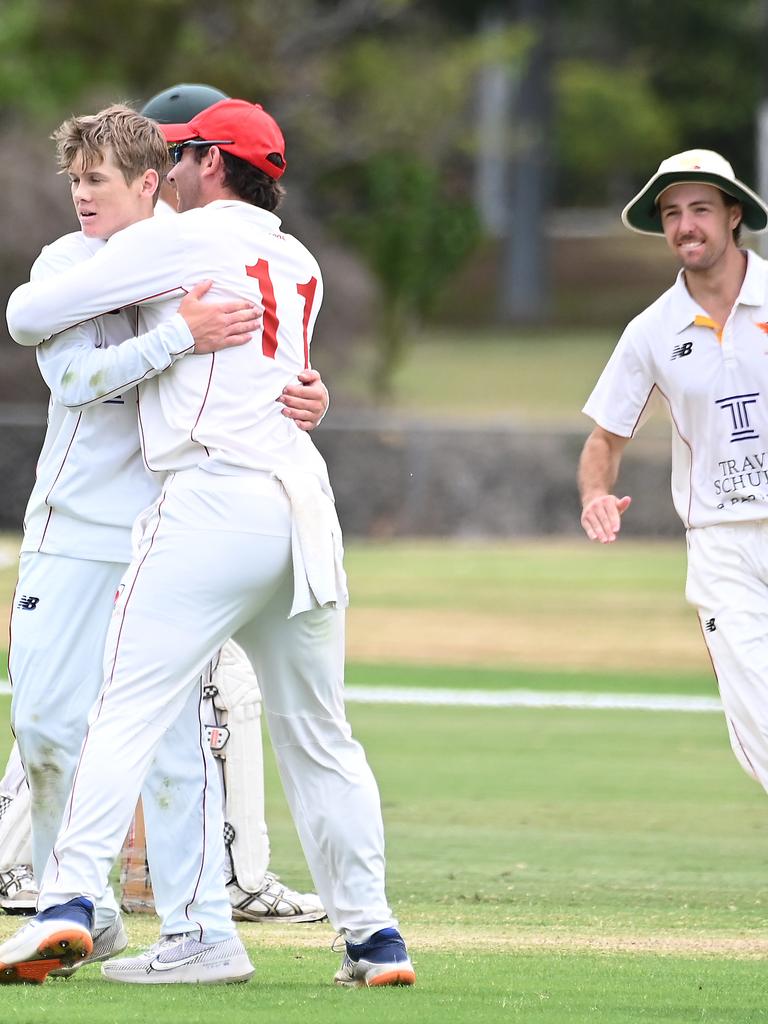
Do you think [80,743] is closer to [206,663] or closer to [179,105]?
[206,663]

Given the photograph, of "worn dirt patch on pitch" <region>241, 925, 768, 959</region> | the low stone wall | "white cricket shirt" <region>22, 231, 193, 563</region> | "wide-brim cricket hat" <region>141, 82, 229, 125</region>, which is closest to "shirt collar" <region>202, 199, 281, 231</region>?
"white cricket shirt" <region>22, 231, 193, 563</region>

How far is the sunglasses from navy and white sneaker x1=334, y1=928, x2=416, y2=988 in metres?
2.07

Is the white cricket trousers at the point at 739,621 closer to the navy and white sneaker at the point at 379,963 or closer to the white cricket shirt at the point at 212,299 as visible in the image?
the navy and white sneaker at the point at 379,963

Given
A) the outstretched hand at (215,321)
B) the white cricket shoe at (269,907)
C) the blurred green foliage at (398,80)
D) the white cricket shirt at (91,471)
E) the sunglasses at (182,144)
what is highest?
the blurred green foliage at (398,80)

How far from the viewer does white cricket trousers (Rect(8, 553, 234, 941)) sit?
505 centimetres

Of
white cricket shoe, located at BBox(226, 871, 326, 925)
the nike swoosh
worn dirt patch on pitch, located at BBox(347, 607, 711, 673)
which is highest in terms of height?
worn dirt patch on pitch, located at BBox(347, 607, 711, 673)

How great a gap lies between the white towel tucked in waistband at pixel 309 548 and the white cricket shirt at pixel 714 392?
1.48 meters

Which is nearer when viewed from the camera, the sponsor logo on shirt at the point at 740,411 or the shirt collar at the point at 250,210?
the shirt collar at the point at 250,210

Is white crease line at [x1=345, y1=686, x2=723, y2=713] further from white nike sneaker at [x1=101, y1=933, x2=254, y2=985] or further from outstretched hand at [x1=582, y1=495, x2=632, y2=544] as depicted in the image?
white nike sneaker at [x1=101, y1=933, x2=254, y2=985]

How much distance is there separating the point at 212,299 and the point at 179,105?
62.1 inches

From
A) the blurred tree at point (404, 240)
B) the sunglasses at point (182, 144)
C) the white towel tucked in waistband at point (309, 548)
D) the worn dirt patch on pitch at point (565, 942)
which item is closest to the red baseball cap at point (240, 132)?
the sunglasses at point (182, 144)

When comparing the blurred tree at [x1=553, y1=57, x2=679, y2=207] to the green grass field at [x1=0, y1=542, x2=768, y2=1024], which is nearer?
the green grass field at [x1=0, y1=542, x2=768, y2=1024]

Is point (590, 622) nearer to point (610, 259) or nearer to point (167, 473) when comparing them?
point (167, 473)

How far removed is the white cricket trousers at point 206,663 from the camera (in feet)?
15.6
